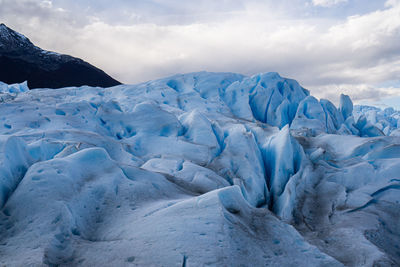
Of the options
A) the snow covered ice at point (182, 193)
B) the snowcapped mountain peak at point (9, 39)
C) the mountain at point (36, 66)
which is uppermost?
the snowcapped mountain peak at point (9, 39)

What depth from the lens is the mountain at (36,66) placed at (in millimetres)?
31203

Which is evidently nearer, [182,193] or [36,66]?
[182,193]

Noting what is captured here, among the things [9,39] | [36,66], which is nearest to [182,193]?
[36,66]

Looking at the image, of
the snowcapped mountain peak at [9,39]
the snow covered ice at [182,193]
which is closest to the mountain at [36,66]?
the snowcapped mountain peak at [9,39]

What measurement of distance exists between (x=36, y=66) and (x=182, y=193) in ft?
119

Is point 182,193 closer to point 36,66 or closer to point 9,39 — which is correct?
point 36,66

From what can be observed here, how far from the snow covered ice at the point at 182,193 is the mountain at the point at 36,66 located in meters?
25.6

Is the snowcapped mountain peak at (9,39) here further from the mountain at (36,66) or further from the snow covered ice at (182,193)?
the snow covered ice at (182,193)

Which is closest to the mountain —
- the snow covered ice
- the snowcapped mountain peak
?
the snowcapped mountain peak

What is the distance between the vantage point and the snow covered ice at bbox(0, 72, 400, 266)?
2592 millimetres

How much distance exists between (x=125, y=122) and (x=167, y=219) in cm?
629

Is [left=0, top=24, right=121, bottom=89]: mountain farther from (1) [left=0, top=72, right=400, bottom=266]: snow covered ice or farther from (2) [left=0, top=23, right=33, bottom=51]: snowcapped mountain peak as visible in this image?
(1) [left=0, top=72, right=400, bottom=266]: snow covered ice

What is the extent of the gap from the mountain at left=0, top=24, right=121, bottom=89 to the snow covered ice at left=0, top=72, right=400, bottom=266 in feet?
83.9

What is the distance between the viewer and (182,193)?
4371 mm
